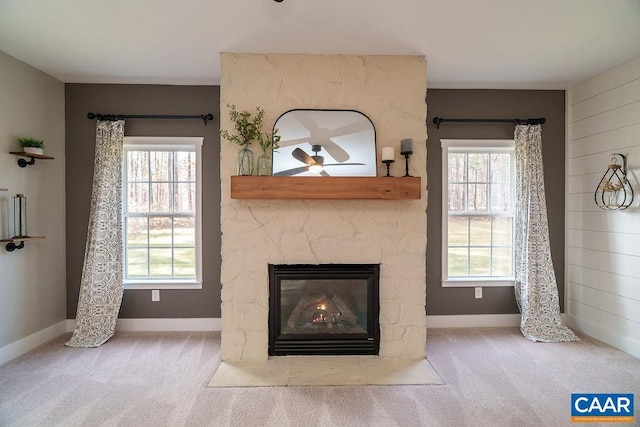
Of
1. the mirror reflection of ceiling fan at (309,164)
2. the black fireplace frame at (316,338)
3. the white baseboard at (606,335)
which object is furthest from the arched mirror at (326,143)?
the white baseboard at (606,335)

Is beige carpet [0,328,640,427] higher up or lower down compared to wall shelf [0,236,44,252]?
lower down

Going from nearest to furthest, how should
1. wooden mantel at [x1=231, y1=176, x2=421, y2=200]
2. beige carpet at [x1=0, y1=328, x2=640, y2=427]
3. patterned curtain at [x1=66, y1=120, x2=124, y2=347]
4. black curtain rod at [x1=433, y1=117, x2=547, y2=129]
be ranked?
beige carpet at [x1=0, y1=328, x2=640, y2=427] → wooden mantel at [x1=231, y1=176, x2=421, y2=200] → patterned curtain at [x1=66, y1=120, x2=124, y2=347] → black curtain rod at [x1=433, y1=117, x2=547, y2=129]

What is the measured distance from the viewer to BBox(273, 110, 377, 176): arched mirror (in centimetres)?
290

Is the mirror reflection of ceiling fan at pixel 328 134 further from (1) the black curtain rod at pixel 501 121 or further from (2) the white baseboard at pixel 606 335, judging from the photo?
(2) the white baseboard at pixel 606 335

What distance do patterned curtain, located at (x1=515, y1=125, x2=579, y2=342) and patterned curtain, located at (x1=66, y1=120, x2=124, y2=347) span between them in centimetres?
422

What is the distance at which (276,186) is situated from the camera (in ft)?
9.07

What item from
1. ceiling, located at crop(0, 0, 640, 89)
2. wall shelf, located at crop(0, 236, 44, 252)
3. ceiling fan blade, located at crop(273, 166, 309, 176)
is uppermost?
ceiling, located at crop(0, 0, 640, 89)

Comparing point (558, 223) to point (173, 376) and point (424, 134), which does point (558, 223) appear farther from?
point (173, 376)

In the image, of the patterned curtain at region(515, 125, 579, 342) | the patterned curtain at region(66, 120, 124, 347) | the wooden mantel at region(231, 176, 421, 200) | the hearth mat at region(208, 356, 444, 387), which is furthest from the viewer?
the patterned curtain at region(515, 125, 579, 342)

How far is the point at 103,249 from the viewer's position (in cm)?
335

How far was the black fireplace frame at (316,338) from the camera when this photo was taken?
294 centimetres

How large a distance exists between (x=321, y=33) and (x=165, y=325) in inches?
128

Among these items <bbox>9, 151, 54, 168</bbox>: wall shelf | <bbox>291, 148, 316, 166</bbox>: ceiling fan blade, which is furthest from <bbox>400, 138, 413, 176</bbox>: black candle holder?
<bbox>9, 151, 54, 168</bbox>: wall shelf

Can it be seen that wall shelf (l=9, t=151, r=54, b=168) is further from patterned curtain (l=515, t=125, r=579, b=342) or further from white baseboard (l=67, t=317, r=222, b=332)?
patterned curtain (l=515, t=125, r=579, b=342)
